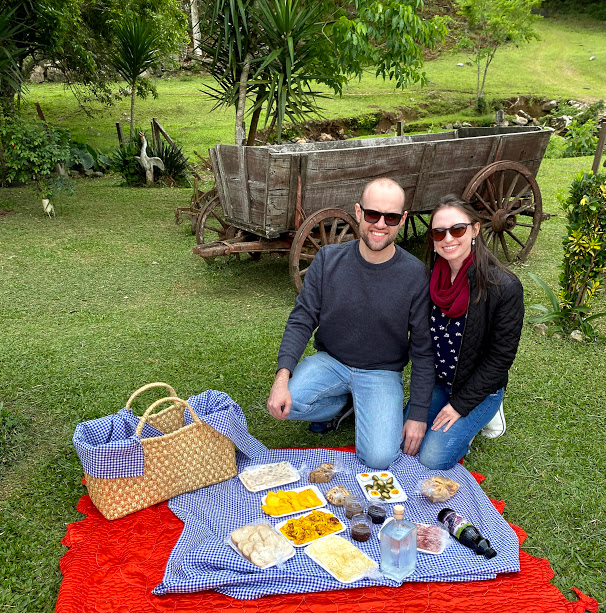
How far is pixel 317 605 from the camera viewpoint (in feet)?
7.07

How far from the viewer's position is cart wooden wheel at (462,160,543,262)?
615 cm

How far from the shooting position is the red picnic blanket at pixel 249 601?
2.14 meters

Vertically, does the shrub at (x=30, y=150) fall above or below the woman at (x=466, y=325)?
below

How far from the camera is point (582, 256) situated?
15.1 feet

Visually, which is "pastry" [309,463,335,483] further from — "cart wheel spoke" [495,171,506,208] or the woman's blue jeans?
"cart wheel spoke" [495,171,506,208]

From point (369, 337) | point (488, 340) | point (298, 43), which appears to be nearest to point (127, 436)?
point (369, 337)

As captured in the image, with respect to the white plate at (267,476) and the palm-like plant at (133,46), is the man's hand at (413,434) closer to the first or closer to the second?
the white plate at (267,476)

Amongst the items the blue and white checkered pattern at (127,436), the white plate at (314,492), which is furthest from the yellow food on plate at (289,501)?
the blue and white checkered pattern at (127,436)

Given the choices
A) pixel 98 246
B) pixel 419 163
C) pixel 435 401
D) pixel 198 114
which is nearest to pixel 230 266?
pixel 98 246

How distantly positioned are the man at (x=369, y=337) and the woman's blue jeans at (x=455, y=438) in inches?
2.8

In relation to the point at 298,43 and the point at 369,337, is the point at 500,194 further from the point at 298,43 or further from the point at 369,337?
the point at 369,337

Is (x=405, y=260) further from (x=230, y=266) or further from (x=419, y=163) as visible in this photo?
(x=230, y=266)

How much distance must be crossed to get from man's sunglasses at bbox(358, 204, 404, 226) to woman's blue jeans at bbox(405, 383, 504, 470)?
104 centimetres

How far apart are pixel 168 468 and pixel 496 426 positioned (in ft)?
6.19
